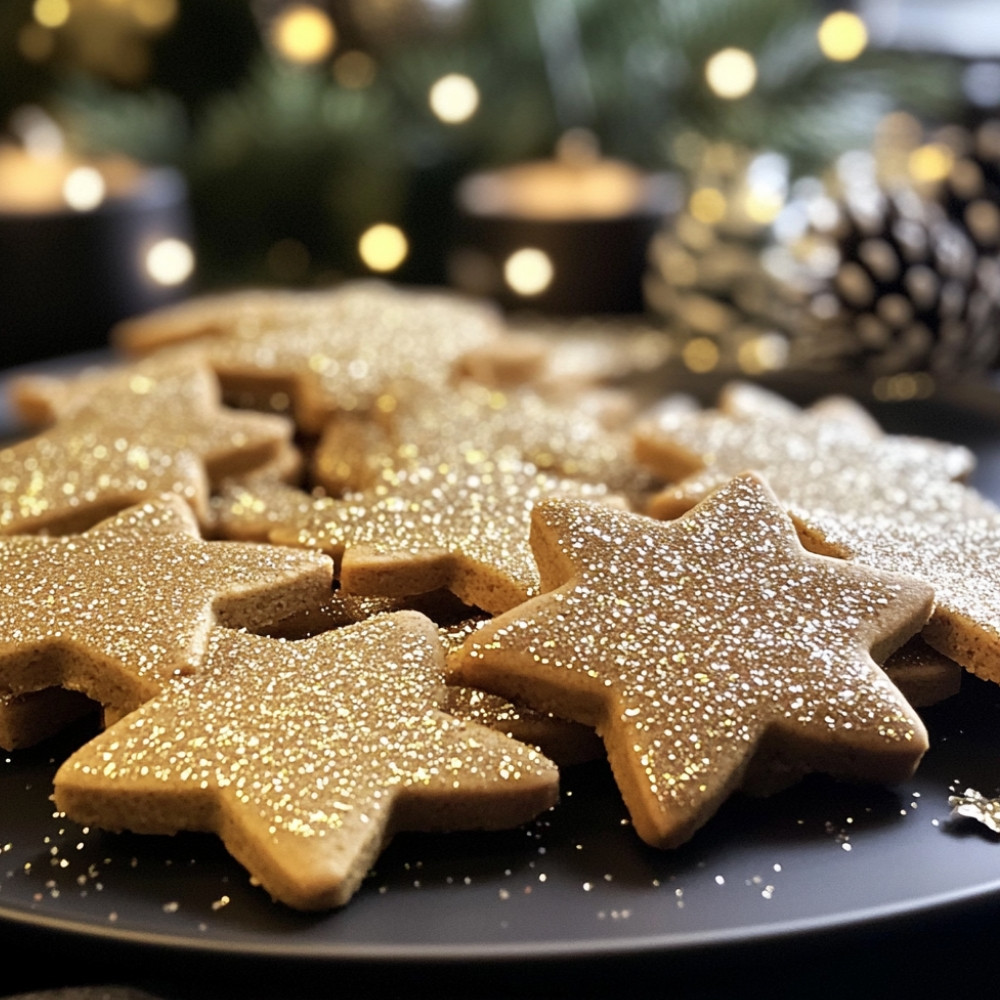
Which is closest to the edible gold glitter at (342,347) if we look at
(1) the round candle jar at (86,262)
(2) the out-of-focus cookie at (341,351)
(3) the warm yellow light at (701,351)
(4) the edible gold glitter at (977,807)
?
(2) the out-of-focus cookie at (341,351)

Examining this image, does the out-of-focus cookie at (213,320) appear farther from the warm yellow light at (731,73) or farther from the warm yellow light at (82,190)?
the warm yellow light at (731,73)

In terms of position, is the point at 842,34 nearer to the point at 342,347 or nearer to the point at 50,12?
the point at 342,347

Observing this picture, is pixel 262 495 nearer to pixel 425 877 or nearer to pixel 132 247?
pixel 425 877

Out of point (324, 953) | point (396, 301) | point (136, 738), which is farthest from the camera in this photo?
point (396, 301)

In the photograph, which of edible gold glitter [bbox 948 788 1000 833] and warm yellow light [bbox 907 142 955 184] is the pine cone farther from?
edible gold glitter [bbox 948 788 1000 833]

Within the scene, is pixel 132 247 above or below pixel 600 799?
above

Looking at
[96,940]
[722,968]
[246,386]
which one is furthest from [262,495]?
[722,968]

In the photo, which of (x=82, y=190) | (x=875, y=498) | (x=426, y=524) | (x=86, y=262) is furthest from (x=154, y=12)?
(x=875, y=498)
